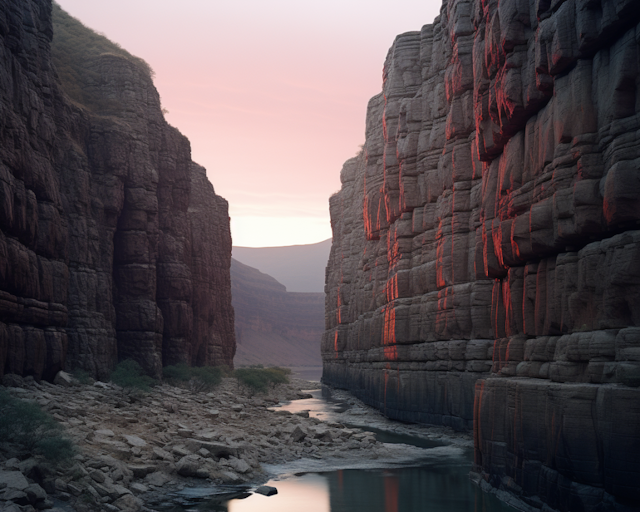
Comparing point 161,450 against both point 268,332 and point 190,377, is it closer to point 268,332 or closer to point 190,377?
point 190,377

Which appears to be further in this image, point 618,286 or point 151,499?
point 151,499

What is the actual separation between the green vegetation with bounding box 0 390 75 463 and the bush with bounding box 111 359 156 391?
17.2 metres

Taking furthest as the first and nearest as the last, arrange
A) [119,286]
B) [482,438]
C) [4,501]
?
[119,286] → [482,438] → [4,501]

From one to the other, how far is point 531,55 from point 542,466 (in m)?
8.92

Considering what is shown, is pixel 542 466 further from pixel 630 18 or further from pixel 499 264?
pixel 630 18

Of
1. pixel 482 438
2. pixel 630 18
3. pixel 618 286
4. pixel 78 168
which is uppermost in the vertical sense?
pixel 78 168

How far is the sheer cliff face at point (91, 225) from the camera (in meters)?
24.8

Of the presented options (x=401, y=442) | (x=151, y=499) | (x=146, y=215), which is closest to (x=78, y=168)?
(x=146, y=215)

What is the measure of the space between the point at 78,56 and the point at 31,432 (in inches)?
1448

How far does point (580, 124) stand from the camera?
1291 cm

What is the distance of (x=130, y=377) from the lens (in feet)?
112

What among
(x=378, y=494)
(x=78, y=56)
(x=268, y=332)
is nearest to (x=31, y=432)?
(x=378, y=494)

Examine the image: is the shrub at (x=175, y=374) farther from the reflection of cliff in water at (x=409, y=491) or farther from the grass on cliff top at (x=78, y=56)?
the reflection of cliff in water at (x=409, y=491)

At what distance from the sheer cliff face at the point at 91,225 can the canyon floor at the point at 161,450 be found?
3.55 metres
